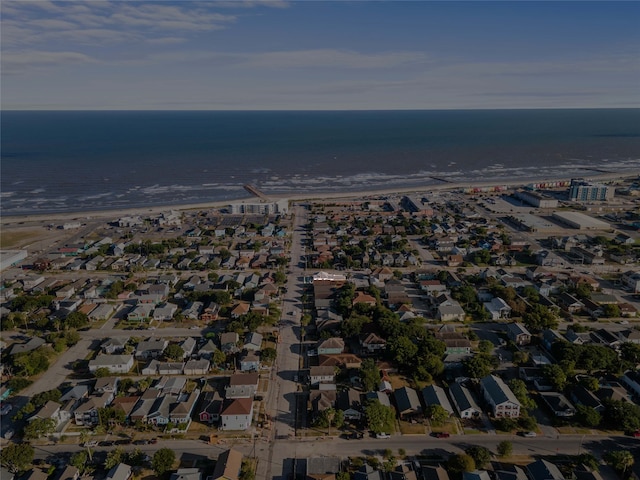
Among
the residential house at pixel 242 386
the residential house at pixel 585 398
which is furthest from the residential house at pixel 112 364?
the residential house at pixel 585 398

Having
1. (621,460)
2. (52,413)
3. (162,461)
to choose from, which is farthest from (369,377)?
(52,413)

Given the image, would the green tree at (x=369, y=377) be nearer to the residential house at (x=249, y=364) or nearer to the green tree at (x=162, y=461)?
the residential house at (x=249, y=364)

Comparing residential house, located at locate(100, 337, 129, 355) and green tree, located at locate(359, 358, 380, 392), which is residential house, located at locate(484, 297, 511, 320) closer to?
green tree, located at locate(359, 358, 380, 392)

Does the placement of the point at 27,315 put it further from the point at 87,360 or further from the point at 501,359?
the point at 501,359

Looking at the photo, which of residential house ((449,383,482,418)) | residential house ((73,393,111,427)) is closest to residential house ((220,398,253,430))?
residential house ((73,393,111,427))

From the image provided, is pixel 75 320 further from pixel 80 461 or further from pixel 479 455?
pixel 479 455
